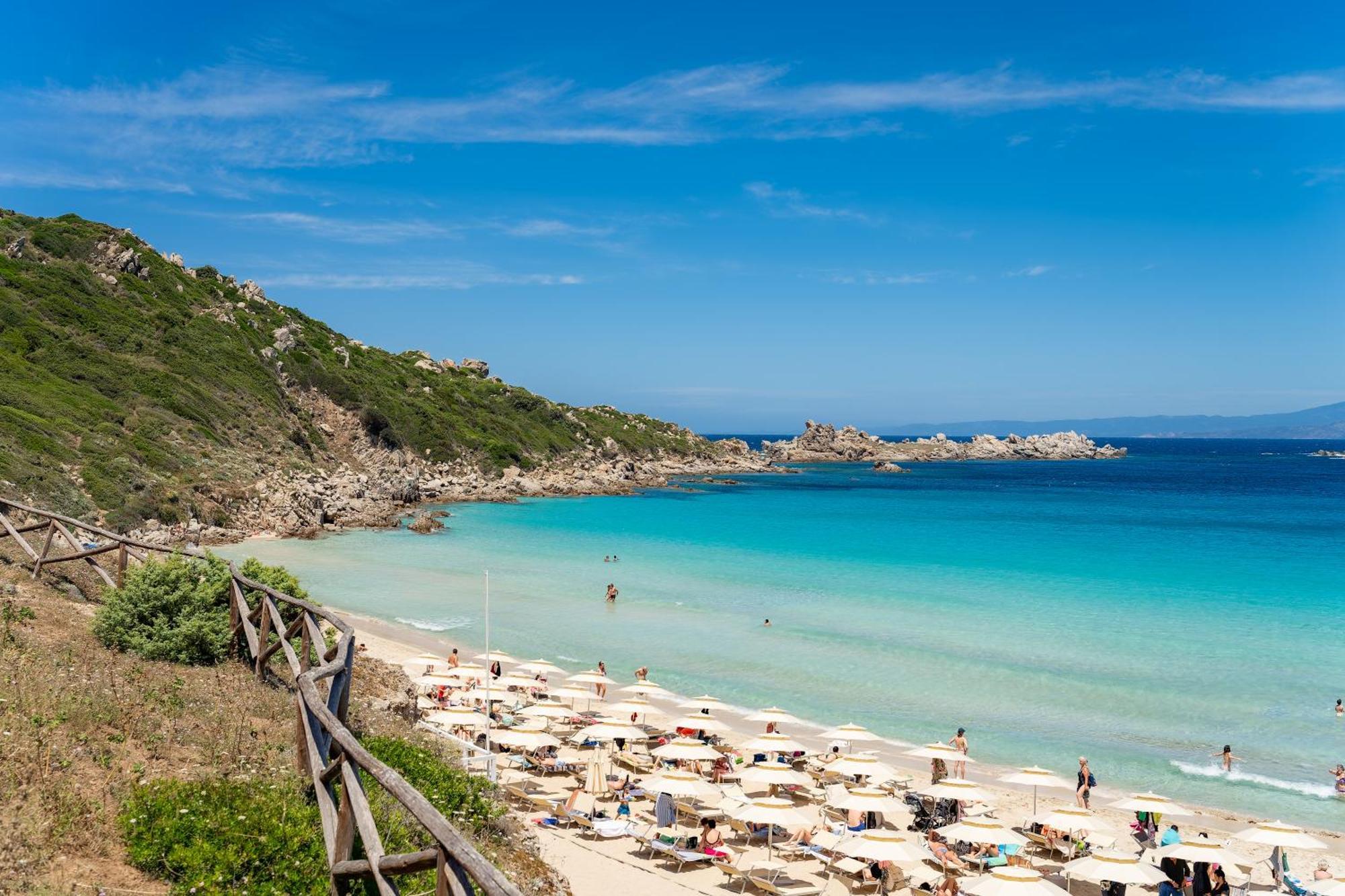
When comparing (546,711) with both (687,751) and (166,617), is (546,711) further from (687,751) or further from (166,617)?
(166,617)

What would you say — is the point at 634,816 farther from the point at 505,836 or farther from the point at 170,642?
the point at 170,642

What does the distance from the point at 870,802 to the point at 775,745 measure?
3.00 meters

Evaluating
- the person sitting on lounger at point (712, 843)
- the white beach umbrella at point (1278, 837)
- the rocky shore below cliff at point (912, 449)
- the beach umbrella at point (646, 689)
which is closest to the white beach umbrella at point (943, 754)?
the person sitting on lounger at point (712, 843)

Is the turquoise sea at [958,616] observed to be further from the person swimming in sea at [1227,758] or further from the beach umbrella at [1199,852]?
the beach umbrella at [1199,852]

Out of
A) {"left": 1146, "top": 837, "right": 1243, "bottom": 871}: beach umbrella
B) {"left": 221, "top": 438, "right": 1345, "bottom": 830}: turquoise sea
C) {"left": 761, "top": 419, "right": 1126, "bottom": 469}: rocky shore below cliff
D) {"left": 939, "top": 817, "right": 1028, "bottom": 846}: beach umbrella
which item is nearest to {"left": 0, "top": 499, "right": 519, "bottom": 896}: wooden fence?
{"left": 939, "top": 817, "right": 1028, "bottom": 846}: beach umbrella

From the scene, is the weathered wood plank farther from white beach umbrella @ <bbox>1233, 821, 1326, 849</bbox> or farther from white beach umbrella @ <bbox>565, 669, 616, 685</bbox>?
white beach umbrella @ <bbox>565, 669, 616, 685</bbox>

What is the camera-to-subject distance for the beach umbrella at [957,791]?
48.4 feet

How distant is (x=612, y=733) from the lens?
59.2ft

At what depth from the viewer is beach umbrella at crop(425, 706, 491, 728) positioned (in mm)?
17500

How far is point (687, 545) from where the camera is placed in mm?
53469

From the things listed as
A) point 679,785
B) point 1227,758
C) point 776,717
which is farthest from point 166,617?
point 1227,758

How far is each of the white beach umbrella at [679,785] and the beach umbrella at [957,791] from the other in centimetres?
388

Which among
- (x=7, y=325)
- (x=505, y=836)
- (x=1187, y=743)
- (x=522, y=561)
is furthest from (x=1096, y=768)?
(x=7, y=325)

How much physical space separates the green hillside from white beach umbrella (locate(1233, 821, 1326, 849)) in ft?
118
